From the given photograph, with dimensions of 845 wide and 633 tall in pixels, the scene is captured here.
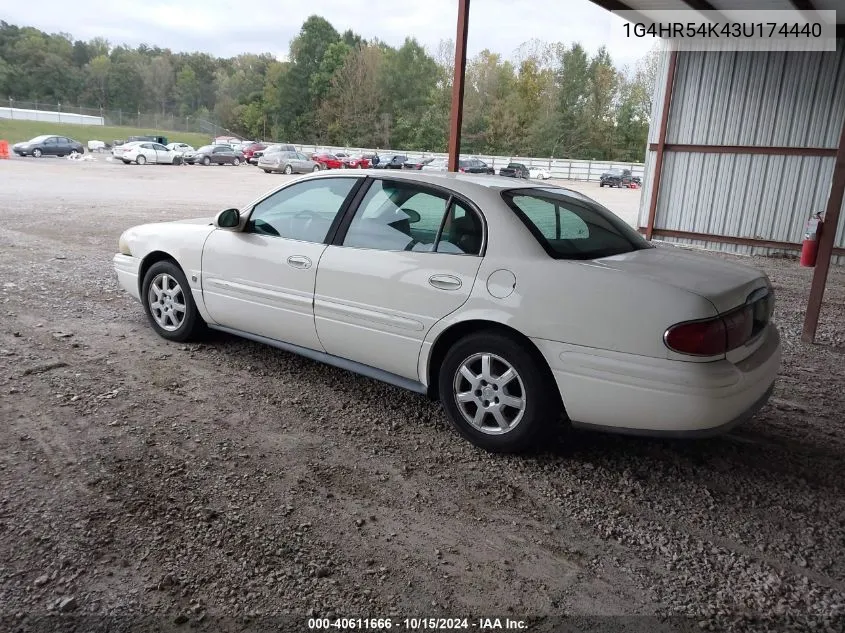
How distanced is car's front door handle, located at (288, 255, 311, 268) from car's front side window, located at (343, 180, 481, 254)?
0.29 m

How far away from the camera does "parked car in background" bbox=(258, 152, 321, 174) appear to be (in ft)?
115

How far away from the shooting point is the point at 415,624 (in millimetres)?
2246

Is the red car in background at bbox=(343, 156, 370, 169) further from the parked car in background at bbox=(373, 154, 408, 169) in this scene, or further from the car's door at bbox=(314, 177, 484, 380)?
the car's door at bbox=(314, 177, 484, 380)

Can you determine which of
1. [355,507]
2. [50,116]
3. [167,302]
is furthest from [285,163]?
[50,116]

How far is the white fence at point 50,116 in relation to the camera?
66.5m

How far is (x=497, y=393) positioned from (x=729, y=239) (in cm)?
1165

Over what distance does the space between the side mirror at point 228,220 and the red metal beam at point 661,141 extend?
11.1 m

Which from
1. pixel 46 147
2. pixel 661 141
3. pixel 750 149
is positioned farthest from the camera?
pixel 46 147

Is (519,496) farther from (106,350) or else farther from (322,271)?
(106,350)

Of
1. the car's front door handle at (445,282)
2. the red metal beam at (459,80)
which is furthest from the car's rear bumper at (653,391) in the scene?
the red metal beam at (459,80)

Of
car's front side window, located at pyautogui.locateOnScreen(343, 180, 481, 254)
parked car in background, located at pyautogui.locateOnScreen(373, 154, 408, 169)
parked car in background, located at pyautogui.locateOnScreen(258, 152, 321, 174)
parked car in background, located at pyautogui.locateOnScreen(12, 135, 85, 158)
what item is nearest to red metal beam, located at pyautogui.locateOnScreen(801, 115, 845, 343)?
car's front side window, located at pyautogui.locateOnScreen(343, 180, 481, 254)

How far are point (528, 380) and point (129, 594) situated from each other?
1.99m

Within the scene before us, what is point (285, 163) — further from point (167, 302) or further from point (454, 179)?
point (454, 179)

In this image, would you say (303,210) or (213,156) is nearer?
(303,210)
